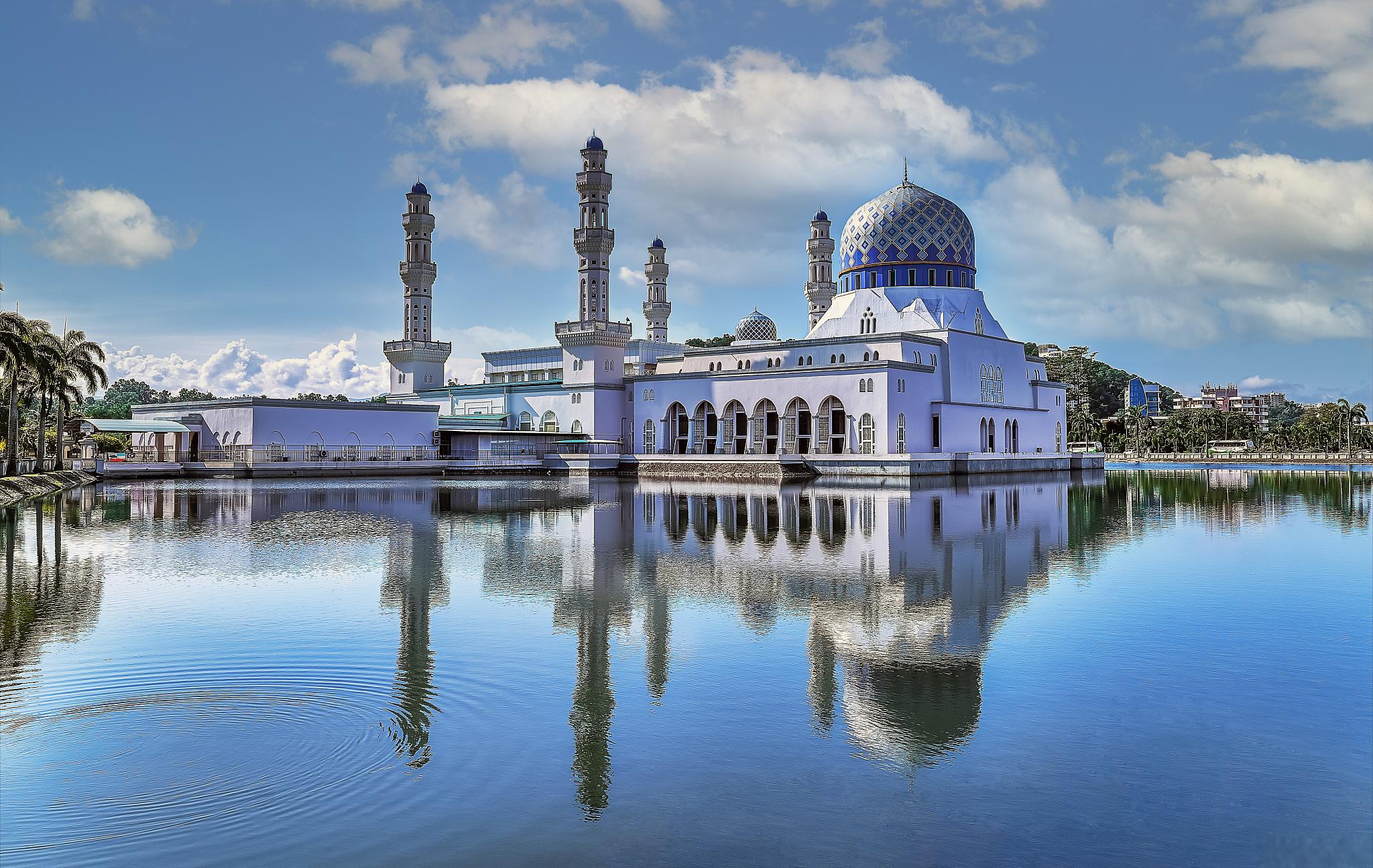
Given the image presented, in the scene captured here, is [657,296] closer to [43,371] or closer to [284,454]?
[284,454]

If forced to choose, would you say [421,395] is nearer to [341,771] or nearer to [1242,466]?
[1242,466]

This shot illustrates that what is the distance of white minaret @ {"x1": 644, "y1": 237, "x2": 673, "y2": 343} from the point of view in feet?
249

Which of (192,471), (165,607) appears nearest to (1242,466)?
(192,471)

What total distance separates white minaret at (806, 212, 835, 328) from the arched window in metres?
19.5

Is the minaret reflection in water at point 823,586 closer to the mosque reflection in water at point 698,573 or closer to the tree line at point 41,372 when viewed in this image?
the mosque reflection in water at point 698,573

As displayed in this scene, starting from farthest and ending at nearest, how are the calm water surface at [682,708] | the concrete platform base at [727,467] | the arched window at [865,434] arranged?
the arched window at [865,434] < the concrete platform base at [727,467] < the calm water surface at [682,708]

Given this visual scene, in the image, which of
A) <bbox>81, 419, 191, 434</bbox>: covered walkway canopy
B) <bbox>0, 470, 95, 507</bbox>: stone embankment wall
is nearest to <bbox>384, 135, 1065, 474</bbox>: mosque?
<bbox>81, 419, 191, 434</bbox>: covered walkway canopy

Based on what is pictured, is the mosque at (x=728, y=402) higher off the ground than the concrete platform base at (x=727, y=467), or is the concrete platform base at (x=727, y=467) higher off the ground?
the mosque at (x=728, y=402)

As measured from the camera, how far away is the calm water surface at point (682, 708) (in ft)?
18.9

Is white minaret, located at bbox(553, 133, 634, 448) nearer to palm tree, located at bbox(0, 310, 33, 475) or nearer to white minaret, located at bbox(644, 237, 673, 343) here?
white minaret, located at bbox(644, 237, 673, 343)

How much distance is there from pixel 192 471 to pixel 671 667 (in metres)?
44.7

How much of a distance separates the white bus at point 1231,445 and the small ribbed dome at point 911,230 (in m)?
54.2

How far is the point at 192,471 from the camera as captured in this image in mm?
48188

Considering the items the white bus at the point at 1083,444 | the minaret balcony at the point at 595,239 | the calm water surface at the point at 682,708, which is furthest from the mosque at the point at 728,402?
the calm water surface at the point at 682,708
